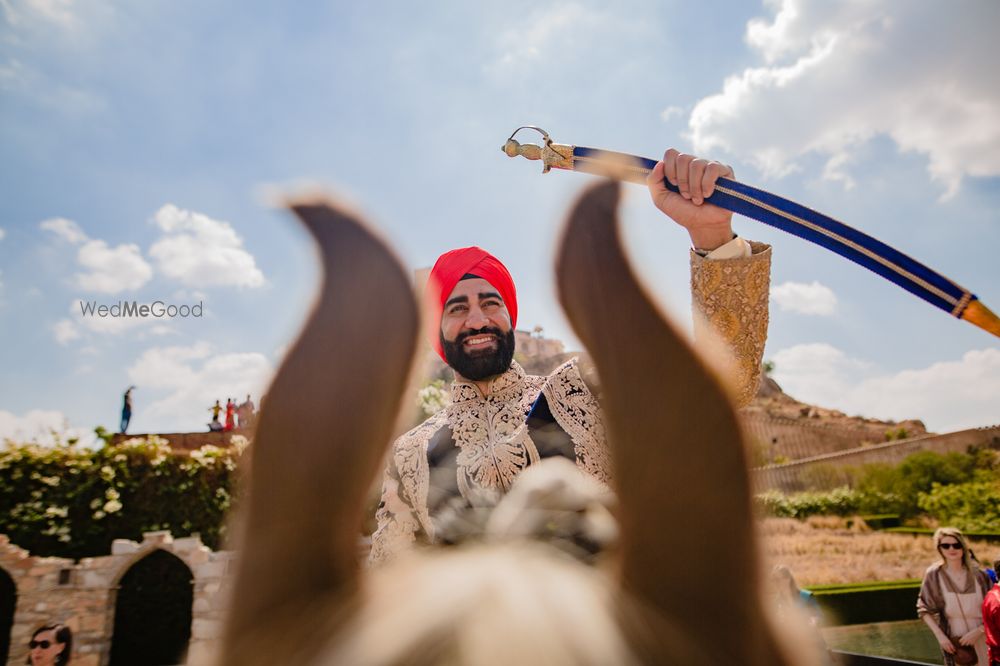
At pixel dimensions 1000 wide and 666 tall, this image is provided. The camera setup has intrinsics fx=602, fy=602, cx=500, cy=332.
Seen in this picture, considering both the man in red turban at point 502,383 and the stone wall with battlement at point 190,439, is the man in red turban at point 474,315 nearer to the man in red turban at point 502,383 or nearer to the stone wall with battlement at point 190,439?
the man in red turban at point 502,383

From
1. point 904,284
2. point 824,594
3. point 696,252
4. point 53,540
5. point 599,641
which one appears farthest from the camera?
point 824,594

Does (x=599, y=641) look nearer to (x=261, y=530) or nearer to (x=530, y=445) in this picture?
(x=261, y=530)

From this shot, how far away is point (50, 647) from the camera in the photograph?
6156 mm

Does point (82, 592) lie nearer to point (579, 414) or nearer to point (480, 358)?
point (480, 358)

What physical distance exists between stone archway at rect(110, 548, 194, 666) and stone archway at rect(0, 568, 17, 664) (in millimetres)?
1466

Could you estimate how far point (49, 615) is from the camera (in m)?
9.41

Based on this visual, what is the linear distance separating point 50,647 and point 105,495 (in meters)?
5.42

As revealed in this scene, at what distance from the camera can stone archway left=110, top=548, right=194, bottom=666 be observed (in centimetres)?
987

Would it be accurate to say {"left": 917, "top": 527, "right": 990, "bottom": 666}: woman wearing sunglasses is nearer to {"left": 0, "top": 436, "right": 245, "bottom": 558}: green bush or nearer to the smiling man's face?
the smiling man's face

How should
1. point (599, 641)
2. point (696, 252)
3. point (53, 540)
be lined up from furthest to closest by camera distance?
point (53, 540) → point (696, 252) → point (599, 641)

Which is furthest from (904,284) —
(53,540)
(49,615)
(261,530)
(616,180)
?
(53,540)

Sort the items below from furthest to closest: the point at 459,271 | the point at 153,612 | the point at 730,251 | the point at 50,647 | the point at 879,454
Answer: the point at 879,454, the point at 153,612, the point at 50,647, the point at 459,271, the point at 730,251

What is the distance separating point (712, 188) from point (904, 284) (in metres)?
0.41

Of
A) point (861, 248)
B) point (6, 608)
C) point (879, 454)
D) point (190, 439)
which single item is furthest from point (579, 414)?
point (879, 454)
